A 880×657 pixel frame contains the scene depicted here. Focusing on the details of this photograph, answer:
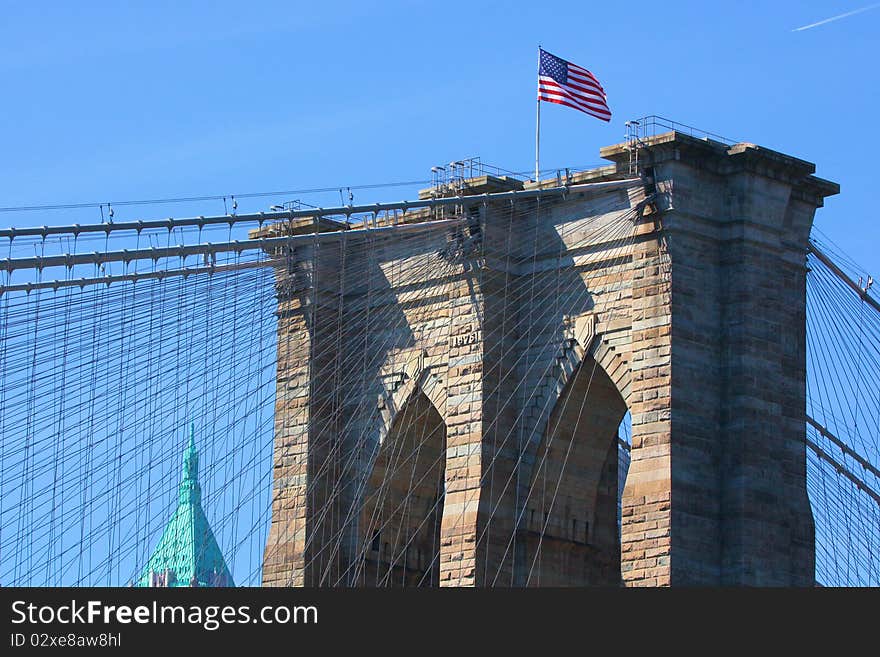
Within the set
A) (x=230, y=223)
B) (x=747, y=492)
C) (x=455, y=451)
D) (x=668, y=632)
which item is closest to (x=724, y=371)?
(x=747, y=492)

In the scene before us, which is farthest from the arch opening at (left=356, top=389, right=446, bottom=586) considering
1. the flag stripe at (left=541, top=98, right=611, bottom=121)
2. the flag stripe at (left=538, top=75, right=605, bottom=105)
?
the flag stripe at (left=538, top=75, right=605, bottom=105)

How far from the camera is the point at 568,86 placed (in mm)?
72812

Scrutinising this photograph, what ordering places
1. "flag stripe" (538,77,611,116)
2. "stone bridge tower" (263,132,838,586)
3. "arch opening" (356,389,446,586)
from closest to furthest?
"stone bridge tower" (263,132,838,586) → "flag stripe" (538,77,611,116) → "arch opening" (356,389,446,586)

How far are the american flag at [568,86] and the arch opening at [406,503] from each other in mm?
8603

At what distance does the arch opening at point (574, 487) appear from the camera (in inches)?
2844

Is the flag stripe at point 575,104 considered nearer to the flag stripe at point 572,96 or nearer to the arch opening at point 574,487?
the flag stripe at point 572,96

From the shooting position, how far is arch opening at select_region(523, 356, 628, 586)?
237ft

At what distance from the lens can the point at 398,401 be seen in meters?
75.7

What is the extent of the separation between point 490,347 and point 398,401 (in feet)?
12.9

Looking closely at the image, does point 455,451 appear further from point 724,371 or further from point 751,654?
point 751,654

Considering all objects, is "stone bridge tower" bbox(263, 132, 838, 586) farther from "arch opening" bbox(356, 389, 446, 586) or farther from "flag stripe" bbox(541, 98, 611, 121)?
"flag stripe" bbox(541, 98, 611, 121)

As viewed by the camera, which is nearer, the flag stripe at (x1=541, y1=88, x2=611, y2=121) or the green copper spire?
the green copper spire

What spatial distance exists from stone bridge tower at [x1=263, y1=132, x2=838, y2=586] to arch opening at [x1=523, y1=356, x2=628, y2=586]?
0.05 m

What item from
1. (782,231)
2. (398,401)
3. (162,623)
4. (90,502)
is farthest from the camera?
(398,401)
